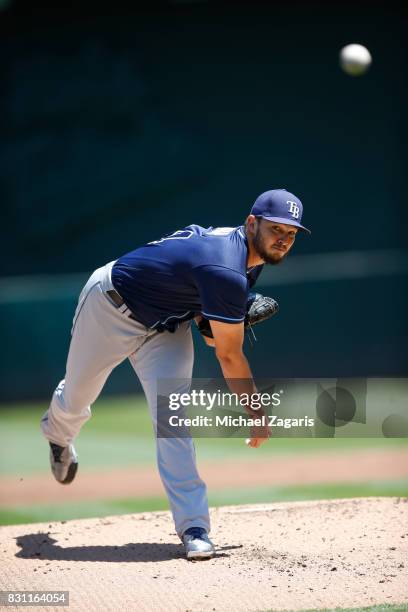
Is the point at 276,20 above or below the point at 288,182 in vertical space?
above

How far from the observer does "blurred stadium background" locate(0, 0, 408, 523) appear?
41.8 ft

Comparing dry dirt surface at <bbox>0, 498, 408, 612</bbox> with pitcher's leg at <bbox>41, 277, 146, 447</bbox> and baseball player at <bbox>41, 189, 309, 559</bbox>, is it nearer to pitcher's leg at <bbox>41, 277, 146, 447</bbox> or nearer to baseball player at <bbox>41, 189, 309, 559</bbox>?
baseball player at <bbox>41, 189, 309, 559</bbox>

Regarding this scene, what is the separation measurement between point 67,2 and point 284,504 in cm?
880

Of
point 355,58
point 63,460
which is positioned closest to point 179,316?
point 63,460

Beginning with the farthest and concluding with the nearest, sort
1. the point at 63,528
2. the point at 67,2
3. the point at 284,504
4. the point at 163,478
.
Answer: the point at 67,2 → the point at 284,504 → the point at 63,528 → the point at 163,478

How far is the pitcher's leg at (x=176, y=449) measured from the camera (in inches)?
195

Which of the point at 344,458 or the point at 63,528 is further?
the point at 344,458

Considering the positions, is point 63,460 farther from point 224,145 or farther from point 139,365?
point 224,145

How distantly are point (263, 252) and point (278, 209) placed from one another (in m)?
0.21

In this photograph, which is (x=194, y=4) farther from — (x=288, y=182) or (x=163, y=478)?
(x=163, y=478)

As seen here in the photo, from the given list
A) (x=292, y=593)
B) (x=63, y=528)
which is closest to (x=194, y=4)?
(x=63, y=528)

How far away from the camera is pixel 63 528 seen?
5836mm

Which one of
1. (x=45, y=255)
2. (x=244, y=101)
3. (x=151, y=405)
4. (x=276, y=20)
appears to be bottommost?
(x=151, y=405)

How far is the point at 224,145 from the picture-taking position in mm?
13766
